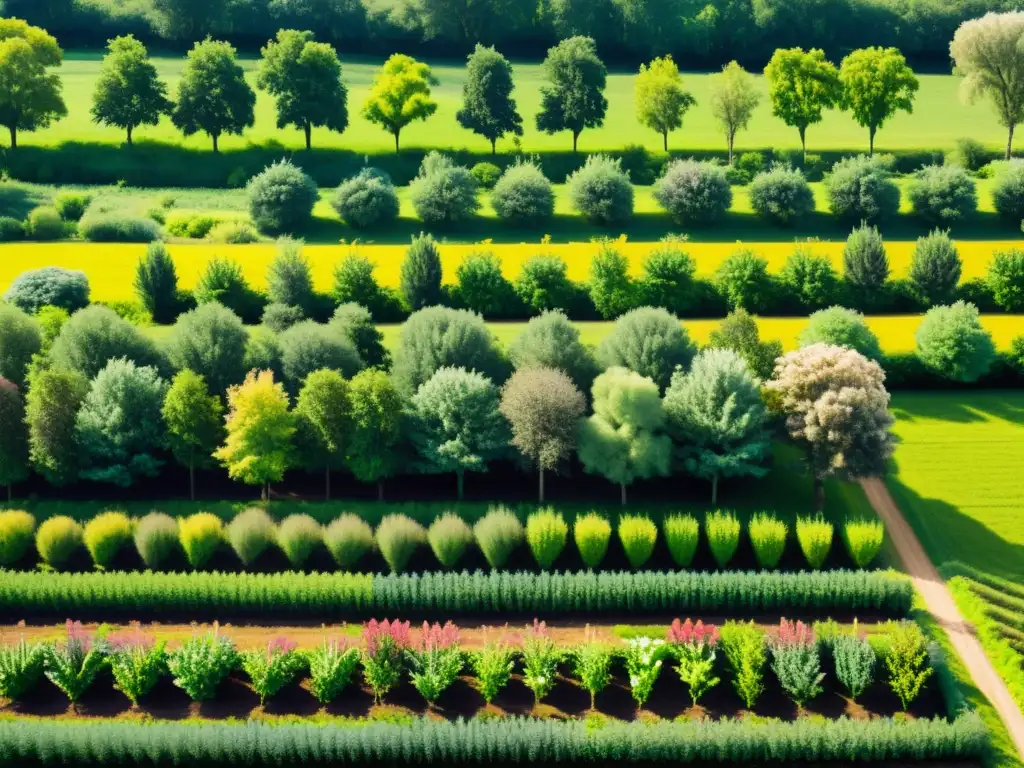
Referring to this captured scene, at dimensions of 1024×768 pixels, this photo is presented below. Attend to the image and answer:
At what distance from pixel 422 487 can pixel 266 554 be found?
25.6ft

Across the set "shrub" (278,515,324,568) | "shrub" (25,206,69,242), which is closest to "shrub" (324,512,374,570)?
"shrub" (278,515,324,568)

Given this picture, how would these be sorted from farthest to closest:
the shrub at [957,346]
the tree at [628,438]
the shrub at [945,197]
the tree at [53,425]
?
1. the shrub at [945,197]
2. the shrub at [957,346]
3. the tree at [53,425]
4. the tree at [628,438]

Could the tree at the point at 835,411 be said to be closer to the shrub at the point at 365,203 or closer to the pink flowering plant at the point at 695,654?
the pink flowering plant at the point at 695,654

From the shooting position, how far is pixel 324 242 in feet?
260

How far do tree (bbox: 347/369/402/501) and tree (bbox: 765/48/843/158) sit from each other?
150ft

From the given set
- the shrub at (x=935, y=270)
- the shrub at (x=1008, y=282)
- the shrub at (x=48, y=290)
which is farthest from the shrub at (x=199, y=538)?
the shrub at (x=1008, y=282)

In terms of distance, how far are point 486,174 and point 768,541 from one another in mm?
42812

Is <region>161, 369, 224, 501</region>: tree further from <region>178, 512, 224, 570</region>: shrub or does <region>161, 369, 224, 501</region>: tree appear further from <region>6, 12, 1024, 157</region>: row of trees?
<region>6, 12, 1024, 157</region>: row of trees

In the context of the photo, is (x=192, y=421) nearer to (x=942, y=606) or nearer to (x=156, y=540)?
(x=156, y=540)

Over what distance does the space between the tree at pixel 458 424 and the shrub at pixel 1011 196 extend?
1662 inches

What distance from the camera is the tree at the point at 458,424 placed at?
2190 inches

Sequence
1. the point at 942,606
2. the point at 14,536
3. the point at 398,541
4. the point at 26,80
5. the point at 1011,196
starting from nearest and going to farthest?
1. the point at 942,606
2. the point at 398,541
3. the point at 14,536
4. the point at 1011,196
5. the point at 26,80

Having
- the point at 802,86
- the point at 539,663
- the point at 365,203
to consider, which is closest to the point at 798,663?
the point at 539,663

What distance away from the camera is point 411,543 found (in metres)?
51.8
